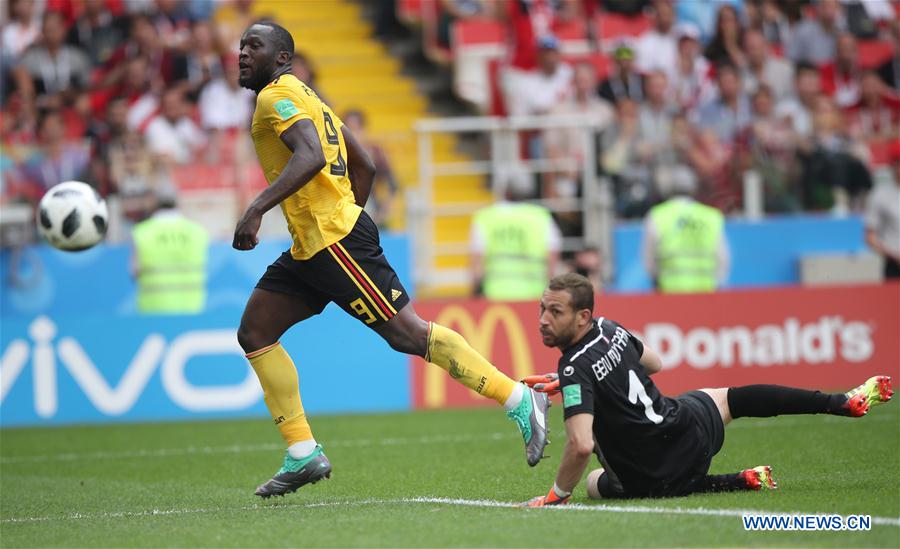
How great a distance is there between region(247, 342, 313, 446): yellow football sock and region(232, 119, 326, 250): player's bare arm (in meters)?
0.71

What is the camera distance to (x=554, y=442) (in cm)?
991

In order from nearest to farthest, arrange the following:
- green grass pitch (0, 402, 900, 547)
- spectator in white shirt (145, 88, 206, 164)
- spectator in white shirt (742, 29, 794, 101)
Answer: green grass pitch (0, 402, 900, 547) < spectator in white shirt (145, 88, 206, 164) < spectator in white shirt (742, 29, 794, 101)

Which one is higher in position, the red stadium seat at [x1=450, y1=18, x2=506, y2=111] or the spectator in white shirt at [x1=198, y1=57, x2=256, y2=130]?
the red stadium seat at [x1=450, y1=18, x2=506, y2=111]

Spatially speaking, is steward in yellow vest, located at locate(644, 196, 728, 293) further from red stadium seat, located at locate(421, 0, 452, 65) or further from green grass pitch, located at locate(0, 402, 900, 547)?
red stadium seat, located at locate(421, 0, 452, 65)

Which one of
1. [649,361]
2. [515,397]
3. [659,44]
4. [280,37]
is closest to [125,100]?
[659,44]

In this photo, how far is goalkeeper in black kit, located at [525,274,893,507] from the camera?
249 inches

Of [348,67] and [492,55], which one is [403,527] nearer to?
[492,55]

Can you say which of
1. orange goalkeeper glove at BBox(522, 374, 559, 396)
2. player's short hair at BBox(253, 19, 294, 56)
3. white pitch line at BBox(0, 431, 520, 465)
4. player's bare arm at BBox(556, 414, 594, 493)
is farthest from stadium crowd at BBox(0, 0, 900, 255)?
player's bare arm at BBox(556, 414, 594, 493)

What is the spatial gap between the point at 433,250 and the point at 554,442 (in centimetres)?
675

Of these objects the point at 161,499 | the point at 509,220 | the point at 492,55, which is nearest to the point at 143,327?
the point at 509,220

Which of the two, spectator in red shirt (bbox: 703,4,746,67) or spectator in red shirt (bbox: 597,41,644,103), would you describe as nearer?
spectator in red shirt (bbox: 597,41,644,103)

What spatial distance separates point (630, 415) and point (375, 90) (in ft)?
43.6

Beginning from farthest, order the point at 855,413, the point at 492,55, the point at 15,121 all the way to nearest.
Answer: the point at 492,55, the point at 15,121, the point at 855,413

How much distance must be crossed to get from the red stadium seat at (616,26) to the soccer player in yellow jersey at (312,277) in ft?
40.4
